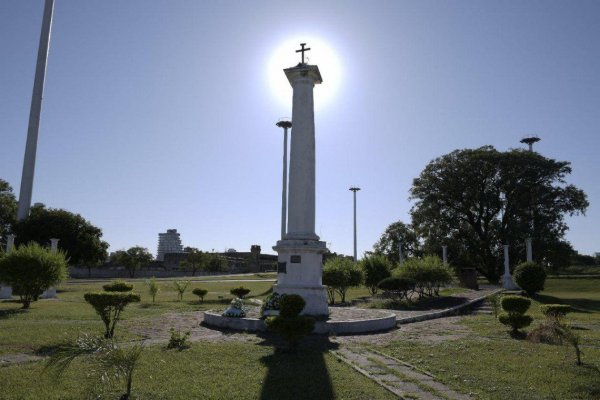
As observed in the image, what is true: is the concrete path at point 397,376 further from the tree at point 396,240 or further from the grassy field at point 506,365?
the tree at point 396,240

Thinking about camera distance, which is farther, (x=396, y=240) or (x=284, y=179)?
(x=396, y=240)

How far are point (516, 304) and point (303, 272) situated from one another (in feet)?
22.4

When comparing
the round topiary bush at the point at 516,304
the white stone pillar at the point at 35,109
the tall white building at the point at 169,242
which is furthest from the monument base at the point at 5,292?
the tall white building at the point at 169,242

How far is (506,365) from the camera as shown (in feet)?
29.1

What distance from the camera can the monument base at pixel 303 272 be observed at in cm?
1546

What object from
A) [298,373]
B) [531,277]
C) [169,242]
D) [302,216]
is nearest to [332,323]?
[302,216]

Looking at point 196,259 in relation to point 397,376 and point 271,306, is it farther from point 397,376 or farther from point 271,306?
point 397,376

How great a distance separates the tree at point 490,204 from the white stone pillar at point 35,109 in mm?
32780

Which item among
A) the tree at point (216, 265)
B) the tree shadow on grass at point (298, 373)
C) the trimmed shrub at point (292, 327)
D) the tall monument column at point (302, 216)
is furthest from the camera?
the tree at point (216, 265)

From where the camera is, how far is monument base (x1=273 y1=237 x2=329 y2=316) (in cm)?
1546

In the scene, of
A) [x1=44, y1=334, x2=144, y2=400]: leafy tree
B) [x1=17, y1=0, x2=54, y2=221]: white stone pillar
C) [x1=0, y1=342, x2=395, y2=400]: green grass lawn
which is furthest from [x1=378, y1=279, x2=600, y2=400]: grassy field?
[x1=17, y1=0, x2=54, y2=221]: white stone pillar

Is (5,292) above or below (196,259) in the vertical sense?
below

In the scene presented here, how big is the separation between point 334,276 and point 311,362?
14987mm

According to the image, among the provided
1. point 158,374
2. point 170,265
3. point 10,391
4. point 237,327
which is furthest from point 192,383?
point 170,265
